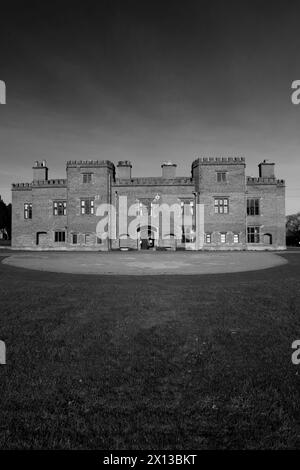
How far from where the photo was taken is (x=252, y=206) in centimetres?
3569

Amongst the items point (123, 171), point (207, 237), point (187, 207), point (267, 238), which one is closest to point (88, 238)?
point (123, 171)

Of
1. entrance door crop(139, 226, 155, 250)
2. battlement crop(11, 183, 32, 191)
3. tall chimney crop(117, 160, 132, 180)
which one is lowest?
entrance door crop(139, 226, 155, 250)

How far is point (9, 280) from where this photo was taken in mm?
11008

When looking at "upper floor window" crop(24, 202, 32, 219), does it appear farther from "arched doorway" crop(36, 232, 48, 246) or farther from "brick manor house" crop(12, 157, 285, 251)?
"arched doorway" crop(36, 232, 48, 246)

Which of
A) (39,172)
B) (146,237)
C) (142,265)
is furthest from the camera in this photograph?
(39,172)

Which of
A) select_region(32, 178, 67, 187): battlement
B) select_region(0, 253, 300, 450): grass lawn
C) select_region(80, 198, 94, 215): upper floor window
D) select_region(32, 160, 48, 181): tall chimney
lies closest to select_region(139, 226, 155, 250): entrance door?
select_region(80, 198, 94, 215): upper floor window

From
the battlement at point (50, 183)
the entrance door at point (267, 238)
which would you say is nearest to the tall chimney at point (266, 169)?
the entrance door at point (267, 238)

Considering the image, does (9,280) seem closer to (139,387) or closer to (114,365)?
(114,365)

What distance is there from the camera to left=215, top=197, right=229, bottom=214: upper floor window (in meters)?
34.9

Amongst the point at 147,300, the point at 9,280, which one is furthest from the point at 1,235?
the point at 147,300

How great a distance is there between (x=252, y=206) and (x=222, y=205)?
4.06 meters

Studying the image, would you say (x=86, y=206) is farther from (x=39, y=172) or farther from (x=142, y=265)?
(x=142, y=265)

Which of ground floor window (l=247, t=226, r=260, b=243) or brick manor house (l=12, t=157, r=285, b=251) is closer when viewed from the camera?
brick manor house (l=12, t=157, r=285, b=251)

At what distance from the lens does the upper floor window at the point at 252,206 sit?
3566cm
